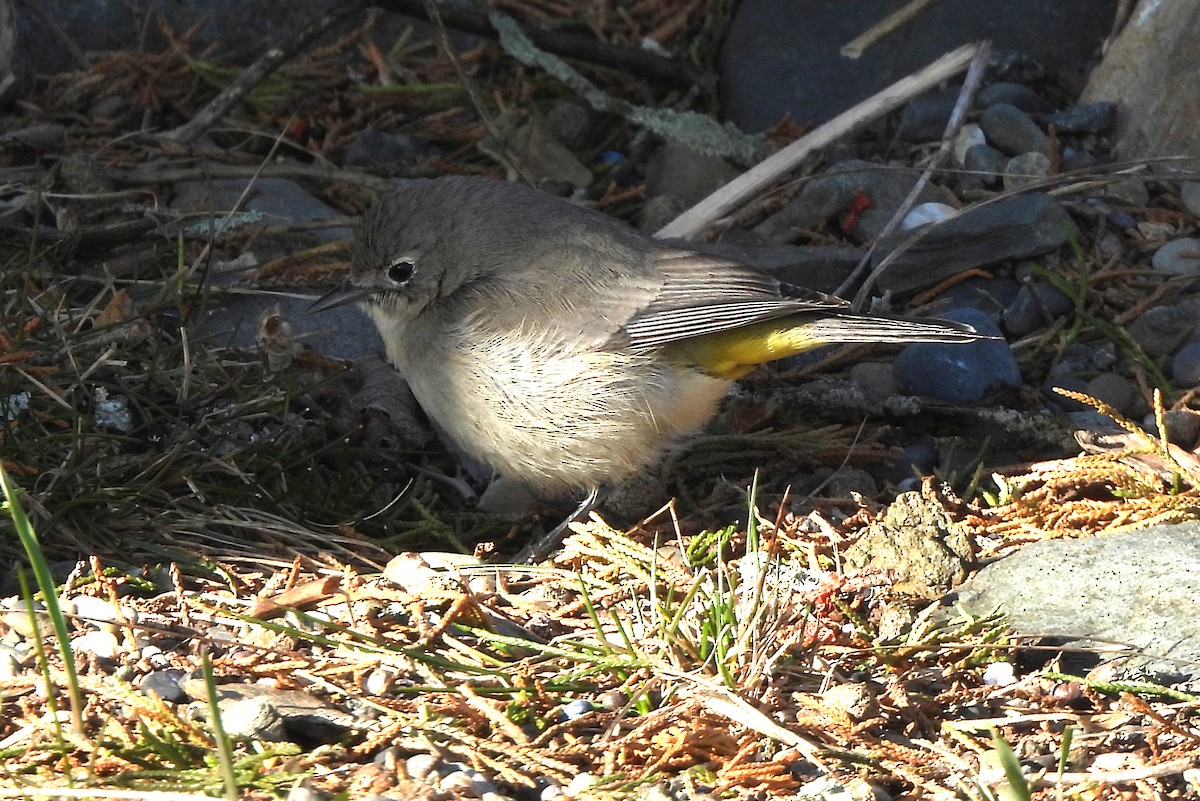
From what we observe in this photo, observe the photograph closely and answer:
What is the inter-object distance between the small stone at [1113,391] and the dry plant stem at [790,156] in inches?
62.9

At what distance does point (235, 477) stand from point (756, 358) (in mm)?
1803

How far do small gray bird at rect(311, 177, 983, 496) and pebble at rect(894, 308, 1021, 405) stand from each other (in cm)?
70

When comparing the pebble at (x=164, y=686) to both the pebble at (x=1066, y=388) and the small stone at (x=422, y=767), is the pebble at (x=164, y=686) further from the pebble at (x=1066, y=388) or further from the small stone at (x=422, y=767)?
the pebble at (x=1066, y=388)

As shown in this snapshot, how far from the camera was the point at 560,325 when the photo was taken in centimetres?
448

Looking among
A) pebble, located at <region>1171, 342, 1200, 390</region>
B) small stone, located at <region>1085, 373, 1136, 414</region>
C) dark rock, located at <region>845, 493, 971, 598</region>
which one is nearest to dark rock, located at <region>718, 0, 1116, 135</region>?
pebble, located at <region>1171, 342, 1200, 390</region>

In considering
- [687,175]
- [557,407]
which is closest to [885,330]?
[557,407]

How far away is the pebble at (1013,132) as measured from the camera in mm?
6195

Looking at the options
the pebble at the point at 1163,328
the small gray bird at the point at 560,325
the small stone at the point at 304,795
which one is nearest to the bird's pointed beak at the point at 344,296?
the small gray bird at the point at 560,325

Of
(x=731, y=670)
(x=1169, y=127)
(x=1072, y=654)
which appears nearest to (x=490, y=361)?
(x=731, y=670)

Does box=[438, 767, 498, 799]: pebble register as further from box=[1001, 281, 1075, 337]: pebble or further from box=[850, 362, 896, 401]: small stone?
box=[1001, 281, 1075, 337]: pebble

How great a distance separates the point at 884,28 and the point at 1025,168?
1.08 meters

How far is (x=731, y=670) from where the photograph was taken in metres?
3.28

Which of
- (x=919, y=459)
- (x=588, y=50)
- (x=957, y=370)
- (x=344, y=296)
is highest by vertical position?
(x=588, y=50)

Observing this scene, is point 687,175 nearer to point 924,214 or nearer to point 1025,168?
point 924,214
